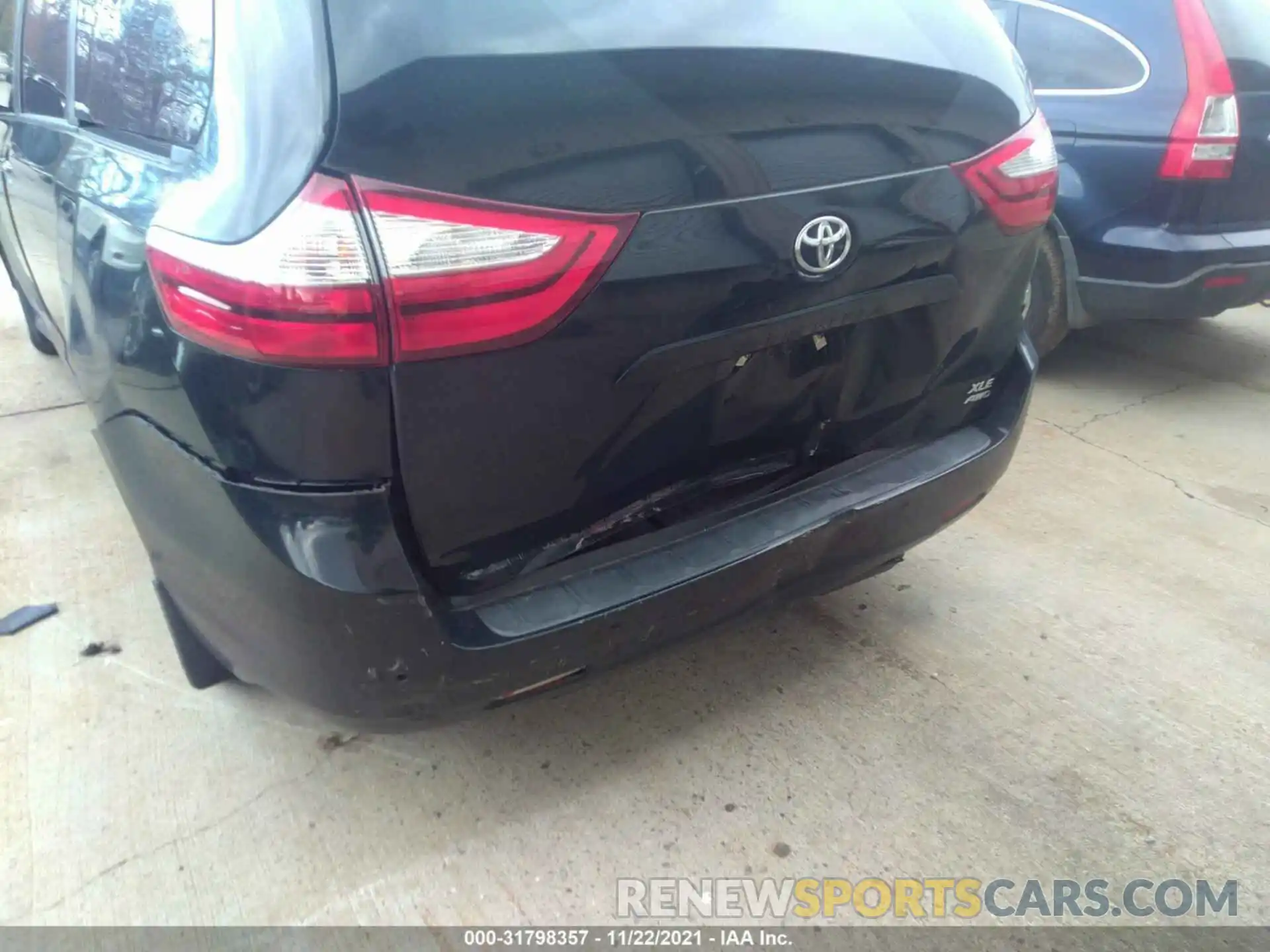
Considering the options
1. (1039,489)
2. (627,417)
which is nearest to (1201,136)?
(1039,489)

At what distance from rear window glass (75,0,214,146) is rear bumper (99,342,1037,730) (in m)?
0.55

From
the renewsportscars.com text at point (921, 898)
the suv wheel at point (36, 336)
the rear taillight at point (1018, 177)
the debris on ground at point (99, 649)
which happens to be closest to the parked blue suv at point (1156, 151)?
the rear taillight at point (1018, 177)

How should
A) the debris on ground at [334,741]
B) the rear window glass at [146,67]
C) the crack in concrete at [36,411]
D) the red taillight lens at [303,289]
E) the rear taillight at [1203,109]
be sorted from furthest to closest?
the crack in concrete at [36,411], the rear taillight at [1203,109], the debris on ground at [334,741], the rear window glass at [146,67], the red taillight lens at [303,289]

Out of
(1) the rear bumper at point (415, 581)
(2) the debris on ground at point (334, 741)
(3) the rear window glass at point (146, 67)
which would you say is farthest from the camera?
(2) the debris on ground at point (334, 741)

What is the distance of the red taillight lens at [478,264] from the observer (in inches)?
52.2

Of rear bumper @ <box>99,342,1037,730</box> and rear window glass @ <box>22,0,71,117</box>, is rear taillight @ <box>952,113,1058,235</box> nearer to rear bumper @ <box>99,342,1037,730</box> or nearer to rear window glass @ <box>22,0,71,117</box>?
rear bumper @ <box>99,342,1037,730</box>

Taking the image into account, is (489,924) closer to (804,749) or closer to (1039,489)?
(804,749)

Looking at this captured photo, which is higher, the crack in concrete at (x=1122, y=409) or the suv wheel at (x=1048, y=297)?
the suv wheel at (x=1048, y=297)

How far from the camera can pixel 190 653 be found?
217 cm

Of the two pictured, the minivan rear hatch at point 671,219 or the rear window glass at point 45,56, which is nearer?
the minivan rear hatch at point 671,219

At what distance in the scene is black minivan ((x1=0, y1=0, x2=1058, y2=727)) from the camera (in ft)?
4.42

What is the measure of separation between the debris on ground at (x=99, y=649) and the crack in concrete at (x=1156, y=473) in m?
3.35

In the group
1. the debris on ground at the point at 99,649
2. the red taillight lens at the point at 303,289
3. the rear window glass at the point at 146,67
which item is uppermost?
the rear window glass at the point at 146,67

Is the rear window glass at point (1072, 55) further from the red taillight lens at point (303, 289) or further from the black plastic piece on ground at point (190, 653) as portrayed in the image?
the black plastic piece on ground at point (190, 653)
